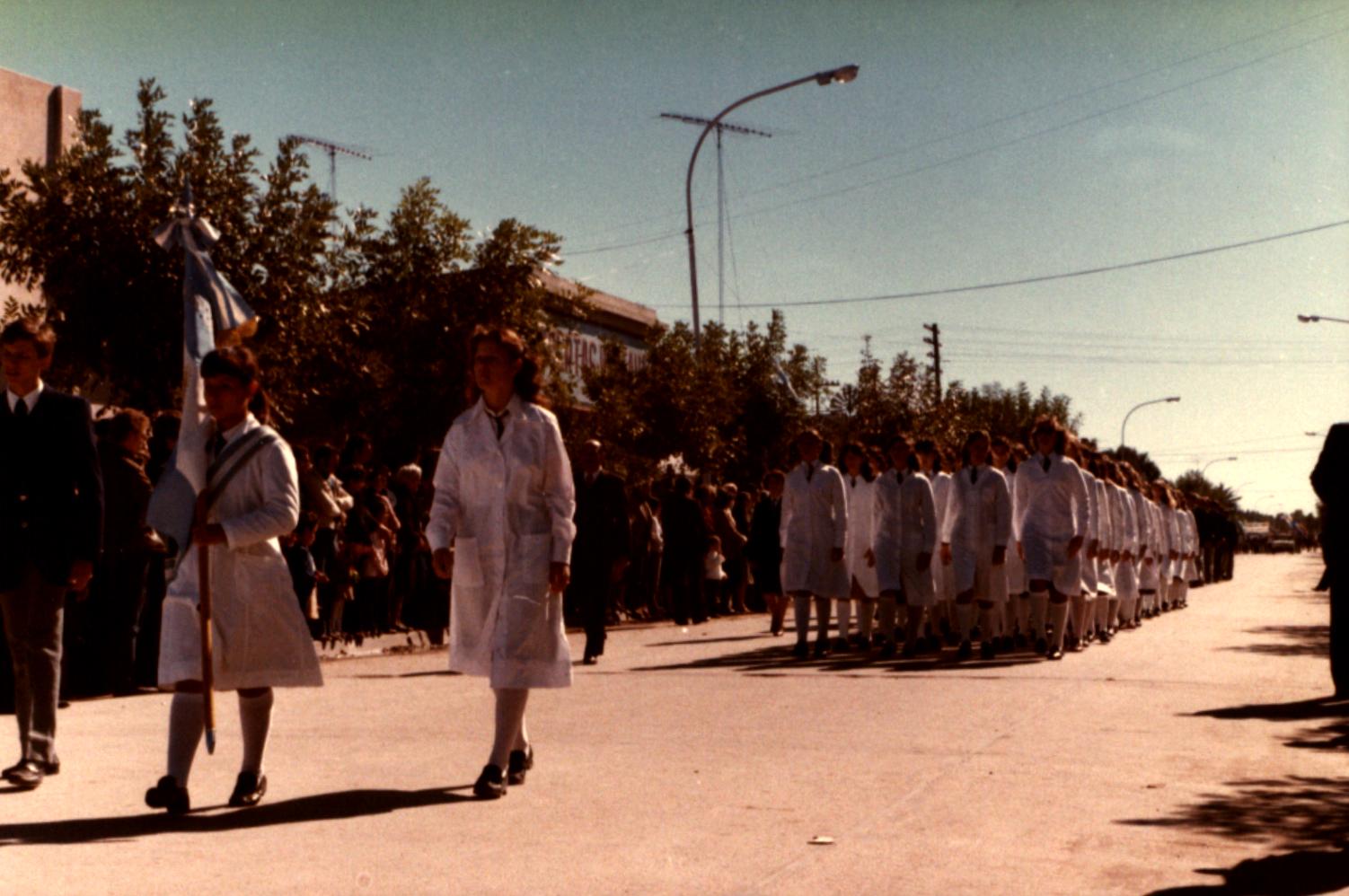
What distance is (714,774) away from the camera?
802 centimetres

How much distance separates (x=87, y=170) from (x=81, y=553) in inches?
471

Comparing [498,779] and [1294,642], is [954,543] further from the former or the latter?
[498,779]

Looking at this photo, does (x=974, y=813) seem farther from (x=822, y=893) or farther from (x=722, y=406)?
(x=722, y=406)

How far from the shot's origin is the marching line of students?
16391 millimetres

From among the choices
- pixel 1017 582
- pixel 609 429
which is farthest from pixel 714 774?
pixel 609 429

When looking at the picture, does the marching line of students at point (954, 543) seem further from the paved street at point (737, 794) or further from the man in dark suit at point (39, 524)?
the man in dark suit at point (39, 524)

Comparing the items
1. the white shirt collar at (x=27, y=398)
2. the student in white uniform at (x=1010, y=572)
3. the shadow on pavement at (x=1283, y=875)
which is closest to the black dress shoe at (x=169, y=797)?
the white shirt collar at (x=27, y=398)

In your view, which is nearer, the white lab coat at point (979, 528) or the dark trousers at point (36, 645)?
the dark trousers at point (36, 645)

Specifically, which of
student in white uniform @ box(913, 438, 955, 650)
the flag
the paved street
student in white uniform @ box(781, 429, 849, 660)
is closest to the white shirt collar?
the flag

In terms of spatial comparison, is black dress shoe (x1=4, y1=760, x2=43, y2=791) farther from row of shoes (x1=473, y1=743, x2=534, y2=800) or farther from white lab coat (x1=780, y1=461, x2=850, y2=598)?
white lab coat (x1=780, y1=461, x2=850, y2=598)

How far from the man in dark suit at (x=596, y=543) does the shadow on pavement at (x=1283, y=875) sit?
937cm

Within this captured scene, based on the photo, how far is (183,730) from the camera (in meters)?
6.80

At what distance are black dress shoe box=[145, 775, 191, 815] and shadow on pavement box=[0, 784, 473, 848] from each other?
41mm

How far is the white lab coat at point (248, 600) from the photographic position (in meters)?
6.77
